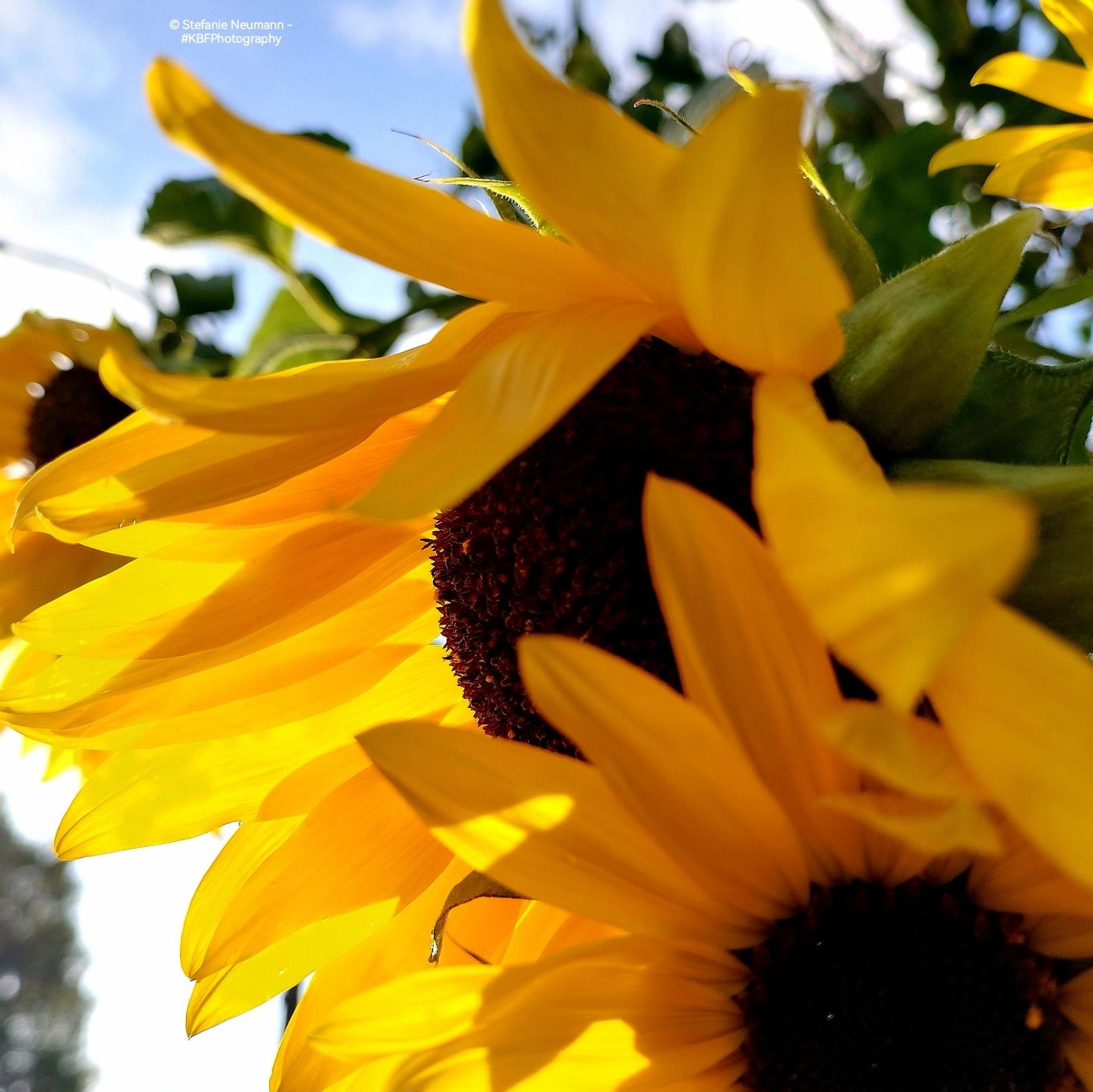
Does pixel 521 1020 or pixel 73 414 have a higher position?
pixel 521 1020

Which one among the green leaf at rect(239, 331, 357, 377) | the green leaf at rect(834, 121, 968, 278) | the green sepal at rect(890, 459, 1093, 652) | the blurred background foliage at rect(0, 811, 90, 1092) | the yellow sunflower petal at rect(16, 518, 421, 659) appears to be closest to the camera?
the green sepal at rect(890, 459, 1093, 652)

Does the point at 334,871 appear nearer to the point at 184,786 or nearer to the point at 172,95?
the point at 184,786

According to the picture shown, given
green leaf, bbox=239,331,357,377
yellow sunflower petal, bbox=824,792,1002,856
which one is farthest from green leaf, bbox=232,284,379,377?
yellow sunflower petal, bbox=824,792,1002,856

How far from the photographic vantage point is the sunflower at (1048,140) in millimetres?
472

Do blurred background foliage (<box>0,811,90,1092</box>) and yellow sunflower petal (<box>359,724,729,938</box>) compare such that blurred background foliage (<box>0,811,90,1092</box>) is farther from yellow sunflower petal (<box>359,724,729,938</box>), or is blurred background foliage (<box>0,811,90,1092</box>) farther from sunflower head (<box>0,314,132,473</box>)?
yellow sunflower petal (<box>359,724,729,938</box>)

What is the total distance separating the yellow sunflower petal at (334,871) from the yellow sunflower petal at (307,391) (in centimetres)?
22

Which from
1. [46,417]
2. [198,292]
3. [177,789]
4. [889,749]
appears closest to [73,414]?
[46,417]

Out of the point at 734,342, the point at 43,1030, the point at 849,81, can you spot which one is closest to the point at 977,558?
the point at 734,342

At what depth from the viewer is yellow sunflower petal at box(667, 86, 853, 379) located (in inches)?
9.1

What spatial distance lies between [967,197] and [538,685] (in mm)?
953

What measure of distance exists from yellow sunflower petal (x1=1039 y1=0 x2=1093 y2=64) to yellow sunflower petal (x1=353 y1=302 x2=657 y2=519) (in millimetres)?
A: 314

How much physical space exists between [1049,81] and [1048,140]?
0.13 ft

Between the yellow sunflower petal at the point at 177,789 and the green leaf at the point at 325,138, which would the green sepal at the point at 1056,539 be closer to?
the yellow sunflower petal at the point at 177,789

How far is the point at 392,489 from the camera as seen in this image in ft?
0.91
